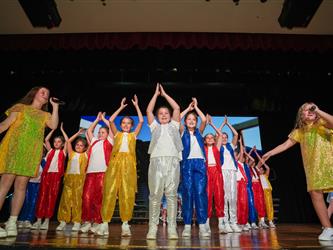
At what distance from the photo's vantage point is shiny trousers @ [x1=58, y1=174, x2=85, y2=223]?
Answer: 4309 millimetres

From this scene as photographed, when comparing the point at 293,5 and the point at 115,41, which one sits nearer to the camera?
the point at 293,5

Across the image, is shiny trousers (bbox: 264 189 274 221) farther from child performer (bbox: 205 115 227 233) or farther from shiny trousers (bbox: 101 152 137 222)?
shiny trousers (bbox: 101 152 137 222)

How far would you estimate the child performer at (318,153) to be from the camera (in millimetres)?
2729

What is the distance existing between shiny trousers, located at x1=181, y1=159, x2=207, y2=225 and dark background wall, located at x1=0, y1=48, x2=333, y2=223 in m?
3.50

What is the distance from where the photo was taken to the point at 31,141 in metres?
2.83

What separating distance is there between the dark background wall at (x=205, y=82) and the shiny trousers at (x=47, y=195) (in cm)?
242

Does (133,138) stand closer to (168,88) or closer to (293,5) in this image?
(293,5)

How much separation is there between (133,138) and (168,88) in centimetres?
366

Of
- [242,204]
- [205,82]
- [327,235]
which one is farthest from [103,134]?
[205,82]

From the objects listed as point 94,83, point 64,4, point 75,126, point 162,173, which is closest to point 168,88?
point 94,83

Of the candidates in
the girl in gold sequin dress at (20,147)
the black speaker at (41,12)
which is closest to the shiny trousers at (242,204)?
the girl in gold sequin dress at (20,147)

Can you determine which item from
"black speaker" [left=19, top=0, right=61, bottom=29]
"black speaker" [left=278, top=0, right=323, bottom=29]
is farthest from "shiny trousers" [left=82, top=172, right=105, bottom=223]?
"black speaker" [left=278, top=0, right=323, bottom=29]

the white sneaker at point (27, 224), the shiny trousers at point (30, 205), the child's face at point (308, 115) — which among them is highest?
the child's face at point (308, 115)

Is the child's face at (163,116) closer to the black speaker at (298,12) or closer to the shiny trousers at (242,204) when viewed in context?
the black speaker at (298,12)
